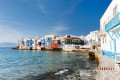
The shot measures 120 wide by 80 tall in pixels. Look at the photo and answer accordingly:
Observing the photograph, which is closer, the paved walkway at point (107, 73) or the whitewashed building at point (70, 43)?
the paved walkway at point (107, 73)

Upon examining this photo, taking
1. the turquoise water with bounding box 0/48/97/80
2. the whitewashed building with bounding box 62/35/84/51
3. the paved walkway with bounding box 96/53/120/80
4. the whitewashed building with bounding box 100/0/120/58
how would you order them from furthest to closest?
the whitewashed building with bounding box 62/35/84/51, the turquoise water with bounding box 0/48/97/80, the whitewashed building with bounding box 100/0/120/58, the paved walkway with bounding box 96/53/120/80

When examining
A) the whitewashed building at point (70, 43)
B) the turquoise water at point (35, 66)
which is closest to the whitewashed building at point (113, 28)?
the turquoise water at point (35, 66)

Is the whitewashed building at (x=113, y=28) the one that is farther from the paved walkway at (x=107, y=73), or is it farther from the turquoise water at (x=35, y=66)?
the paved walkway at (x=107, y=73)

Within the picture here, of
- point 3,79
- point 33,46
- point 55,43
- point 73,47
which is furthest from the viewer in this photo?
point 33,46

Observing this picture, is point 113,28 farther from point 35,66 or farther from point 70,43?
point 70,43

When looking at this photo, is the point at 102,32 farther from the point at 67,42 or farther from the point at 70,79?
the point at 67,42

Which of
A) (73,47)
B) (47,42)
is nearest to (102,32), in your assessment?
(73,47)

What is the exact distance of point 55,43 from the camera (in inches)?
3324

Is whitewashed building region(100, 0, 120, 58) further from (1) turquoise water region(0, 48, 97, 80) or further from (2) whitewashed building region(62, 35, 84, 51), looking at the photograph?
(2) whitewashed building region(62, 35, 84, 51)

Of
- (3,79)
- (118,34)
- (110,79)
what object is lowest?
(3,79)

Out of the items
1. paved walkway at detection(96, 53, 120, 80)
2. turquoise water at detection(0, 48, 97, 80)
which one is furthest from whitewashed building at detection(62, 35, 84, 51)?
paved walkway at detection(96, 53, 120, 80)

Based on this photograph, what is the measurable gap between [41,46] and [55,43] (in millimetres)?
21683

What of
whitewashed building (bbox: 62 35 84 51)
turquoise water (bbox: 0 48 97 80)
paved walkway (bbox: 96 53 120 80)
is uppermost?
whitewashed building (bbox: 62 35 84 51)

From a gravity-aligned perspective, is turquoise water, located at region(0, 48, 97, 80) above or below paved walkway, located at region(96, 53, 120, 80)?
below
